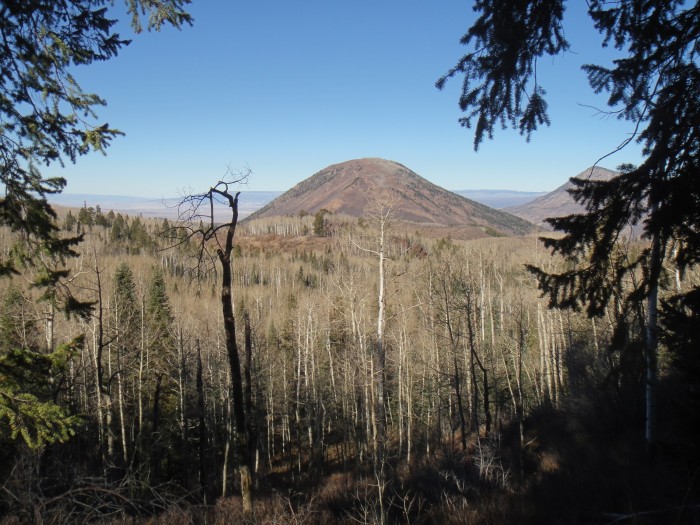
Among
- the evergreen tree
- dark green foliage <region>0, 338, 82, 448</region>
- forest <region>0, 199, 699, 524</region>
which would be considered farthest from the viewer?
forest <region>0, 199, 699, 524</region>

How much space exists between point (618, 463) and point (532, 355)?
77.8ft

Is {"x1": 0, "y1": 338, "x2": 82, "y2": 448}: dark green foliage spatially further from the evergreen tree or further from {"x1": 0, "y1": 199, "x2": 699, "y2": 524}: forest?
the evergreen tree

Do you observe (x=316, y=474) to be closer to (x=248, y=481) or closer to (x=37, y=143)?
(x=248, y=481)

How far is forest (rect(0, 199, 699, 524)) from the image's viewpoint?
5.64 meters

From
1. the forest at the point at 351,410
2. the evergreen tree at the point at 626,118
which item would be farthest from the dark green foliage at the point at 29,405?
the evergreen tree at the point at 626,118

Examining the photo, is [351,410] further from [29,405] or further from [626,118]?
[626,118]

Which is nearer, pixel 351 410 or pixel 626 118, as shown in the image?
pixel 626 118

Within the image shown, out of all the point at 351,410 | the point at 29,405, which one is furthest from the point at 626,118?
the point at 351,410

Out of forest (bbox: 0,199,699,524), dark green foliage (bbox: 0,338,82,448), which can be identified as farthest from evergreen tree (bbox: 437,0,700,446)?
dark green foliage (bbox: 0,338,82,448)

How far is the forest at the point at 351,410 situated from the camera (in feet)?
18.5

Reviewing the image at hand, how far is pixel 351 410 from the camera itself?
1074 inches

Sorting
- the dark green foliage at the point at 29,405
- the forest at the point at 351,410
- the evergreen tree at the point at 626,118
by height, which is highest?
the evergreen tree at the point at 626,118

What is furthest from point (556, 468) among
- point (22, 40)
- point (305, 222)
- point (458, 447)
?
point (305, 222)

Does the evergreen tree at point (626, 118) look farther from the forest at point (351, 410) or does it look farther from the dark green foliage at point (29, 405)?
the dark green foliage at point (29, 405)
